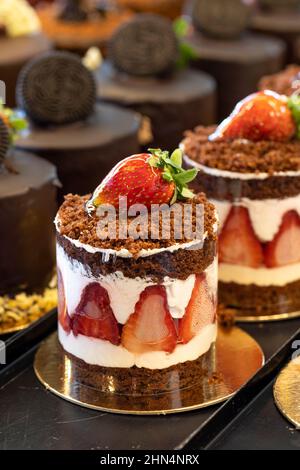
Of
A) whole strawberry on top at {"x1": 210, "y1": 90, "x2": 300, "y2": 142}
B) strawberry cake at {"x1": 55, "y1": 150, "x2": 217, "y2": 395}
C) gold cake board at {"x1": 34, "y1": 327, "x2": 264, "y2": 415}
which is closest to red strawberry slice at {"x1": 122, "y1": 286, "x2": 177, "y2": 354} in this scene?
strawberry cake at {"x1": 55, "y1": 150, "x2": 217, "y2": 395}

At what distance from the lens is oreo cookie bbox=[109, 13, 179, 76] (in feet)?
12.4

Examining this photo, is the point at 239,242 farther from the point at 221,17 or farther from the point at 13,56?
the point at 221,17

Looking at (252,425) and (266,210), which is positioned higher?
(266,210)

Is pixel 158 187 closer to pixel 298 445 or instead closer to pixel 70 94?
pixel 298 445

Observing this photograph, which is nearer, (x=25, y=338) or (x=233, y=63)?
(x=25, y=338)

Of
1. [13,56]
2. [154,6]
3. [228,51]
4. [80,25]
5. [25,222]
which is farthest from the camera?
A: [154,6]

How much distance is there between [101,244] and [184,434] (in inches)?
17.5

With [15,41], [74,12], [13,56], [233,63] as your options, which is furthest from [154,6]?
[13,56]

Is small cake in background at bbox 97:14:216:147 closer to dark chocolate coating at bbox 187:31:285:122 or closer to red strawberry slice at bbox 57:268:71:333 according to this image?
dark chocolate coating at bbox 187:31:285:122

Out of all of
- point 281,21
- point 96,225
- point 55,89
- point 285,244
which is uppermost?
point 96,225

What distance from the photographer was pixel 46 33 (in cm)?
459

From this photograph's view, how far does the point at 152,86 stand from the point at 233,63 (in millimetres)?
557

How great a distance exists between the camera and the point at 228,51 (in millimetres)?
4262
